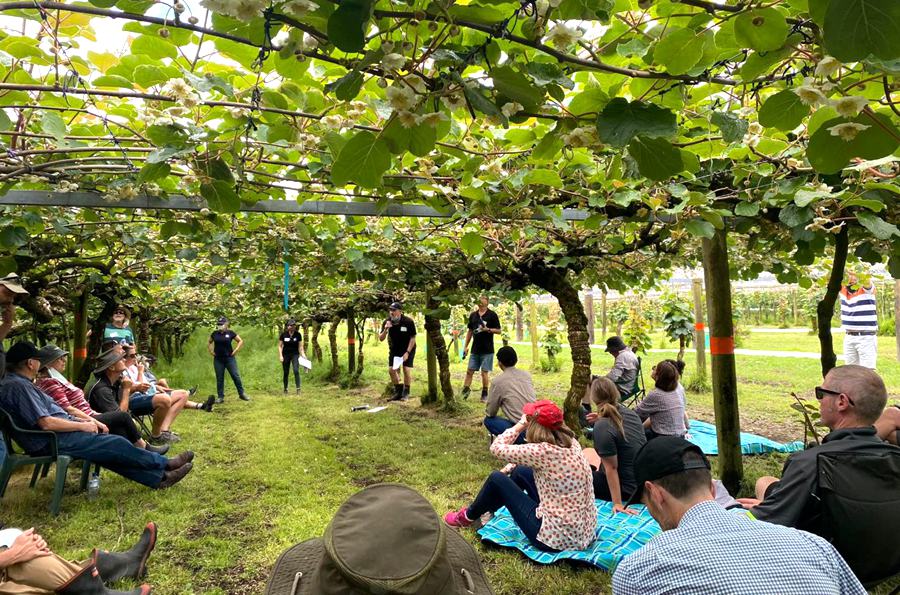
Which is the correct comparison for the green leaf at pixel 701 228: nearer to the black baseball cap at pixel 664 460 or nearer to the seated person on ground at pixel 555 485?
the seated person on ground at pixel 555 485

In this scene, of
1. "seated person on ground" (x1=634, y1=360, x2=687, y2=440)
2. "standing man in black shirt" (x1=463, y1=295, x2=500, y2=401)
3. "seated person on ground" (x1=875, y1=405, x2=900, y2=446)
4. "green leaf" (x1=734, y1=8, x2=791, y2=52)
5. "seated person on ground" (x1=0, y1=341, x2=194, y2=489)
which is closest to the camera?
"green leaf" (x1=734, y1=8, x2=791, y2=52)

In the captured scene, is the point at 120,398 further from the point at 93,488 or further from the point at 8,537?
the point at 8,537

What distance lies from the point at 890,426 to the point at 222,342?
995 centimetres

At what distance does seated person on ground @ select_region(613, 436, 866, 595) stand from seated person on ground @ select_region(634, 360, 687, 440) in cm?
299

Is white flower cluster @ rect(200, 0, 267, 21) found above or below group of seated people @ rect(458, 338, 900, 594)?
above

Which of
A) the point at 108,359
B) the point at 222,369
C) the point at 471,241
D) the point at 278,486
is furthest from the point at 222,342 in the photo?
the point at 471,241

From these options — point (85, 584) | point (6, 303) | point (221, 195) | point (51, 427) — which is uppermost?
point (221, 195)

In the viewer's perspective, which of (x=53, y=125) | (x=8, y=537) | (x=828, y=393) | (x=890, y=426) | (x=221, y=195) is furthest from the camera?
(x=890, y=426)

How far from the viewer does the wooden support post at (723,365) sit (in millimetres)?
3887

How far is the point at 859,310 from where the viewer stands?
597cm

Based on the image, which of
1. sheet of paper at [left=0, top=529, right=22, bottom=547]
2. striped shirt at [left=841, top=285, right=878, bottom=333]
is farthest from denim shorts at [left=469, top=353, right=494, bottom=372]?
sheet of paper at [left=0, top=529, right=22, bottom=547]

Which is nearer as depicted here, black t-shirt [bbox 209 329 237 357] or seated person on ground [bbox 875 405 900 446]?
seated person on ground [bbox 875 405 900 446]

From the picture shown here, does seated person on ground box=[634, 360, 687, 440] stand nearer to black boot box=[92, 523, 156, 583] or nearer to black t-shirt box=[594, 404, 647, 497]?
black t-shirt box=[594, 404, 647, 497]

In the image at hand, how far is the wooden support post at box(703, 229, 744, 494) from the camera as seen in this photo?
12.8 ft
